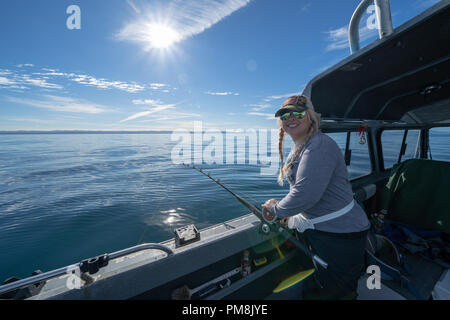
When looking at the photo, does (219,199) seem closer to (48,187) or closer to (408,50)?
(408,50)

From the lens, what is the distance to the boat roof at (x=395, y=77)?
184 cm

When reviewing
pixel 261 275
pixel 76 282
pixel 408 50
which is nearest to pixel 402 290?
pixel 261 275

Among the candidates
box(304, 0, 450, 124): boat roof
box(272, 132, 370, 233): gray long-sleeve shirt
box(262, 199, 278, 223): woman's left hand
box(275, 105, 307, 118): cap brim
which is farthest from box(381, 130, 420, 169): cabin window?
box(262, 199, 278, 223): woman's left hand

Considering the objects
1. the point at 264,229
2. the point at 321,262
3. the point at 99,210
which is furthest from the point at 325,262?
the point at 99,210

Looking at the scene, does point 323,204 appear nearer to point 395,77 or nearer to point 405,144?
point 395,77

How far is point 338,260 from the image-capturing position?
1516 millimetres

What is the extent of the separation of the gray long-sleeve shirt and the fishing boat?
394 millimetres

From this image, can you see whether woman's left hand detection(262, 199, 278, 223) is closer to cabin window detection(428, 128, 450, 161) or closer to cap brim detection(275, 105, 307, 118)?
cap brim detection(275, 105, 307, 118)

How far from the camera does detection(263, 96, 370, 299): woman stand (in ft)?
4.16

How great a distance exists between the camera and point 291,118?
61.7 inches

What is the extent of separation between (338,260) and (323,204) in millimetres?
527

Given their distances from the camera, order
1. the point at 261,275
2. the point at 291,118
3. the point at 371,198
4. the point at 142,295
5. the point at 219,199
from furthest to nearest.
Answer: the point at 219,199
the point at 371,198
the point at 261,275
the point at 142,295
the point at 291,118

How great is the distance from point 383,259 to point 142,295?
3165 mm

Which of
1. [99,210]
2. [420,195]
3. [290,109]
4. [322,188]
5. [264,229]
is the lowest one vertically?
[99,210]
